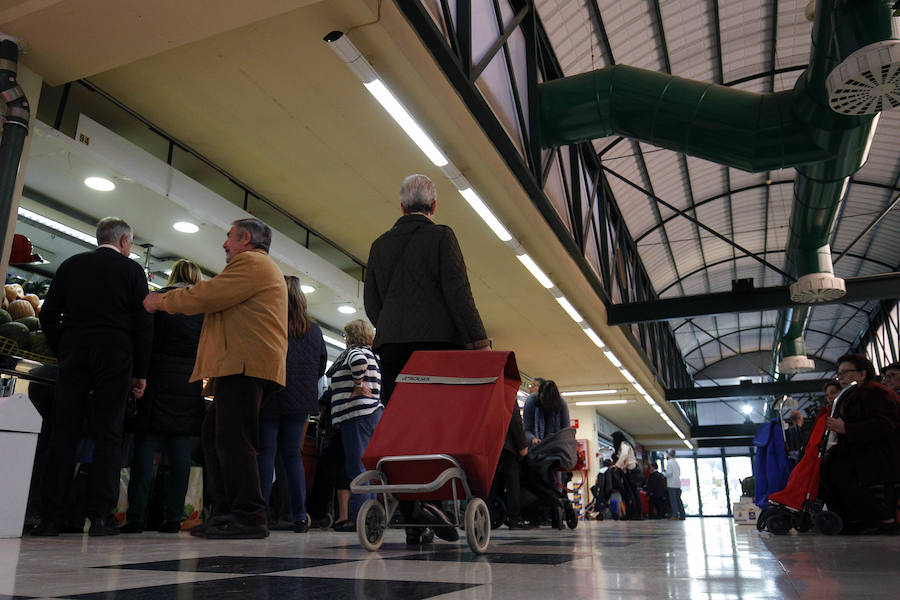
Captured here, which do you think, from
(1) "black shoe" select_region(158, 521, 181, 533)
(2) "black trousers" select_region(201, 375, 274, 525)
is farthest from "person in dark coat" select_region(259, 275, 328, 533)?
(2) "black trousers" select_region(201, 375, 274, 525)

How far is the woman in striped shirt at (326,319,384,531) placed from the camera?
4559mm

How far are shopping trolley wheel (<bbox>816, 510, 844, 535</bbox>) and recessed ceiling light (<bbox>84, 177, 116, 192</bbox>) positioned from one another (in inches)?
220

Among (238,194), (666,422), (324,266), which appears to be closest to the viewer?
(238,194)

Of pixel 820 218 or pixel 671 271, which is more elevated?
pixel 671 271

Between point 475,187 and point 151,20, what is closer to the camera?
point 151,20

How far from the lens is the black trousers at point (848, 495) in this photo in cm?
457

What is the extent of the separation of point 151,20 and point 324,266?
368 centimetres

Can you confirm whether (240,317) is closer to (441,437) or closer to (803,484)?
(441,437)

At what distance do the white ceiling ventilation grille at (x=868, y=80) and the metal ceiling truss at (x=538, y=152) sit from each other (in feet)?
7.90

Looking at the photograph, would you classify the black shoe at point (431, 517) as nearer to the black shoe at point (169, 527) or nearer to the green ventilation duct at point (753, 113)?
the black shoe at point (169, 527)

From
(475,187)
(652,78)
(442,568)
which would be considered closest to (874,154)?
(652,78)

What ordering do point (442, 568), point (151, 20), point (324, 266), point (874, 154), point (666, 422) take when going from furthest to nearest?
point (666, 422) < point (874, 154) < point (324, 266) < point (151, 20) < point (442, 568)

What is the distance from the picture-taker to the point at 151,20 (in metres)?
3.76

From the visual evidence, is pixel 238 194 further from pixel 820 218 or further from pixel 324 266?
pixel 820 218
